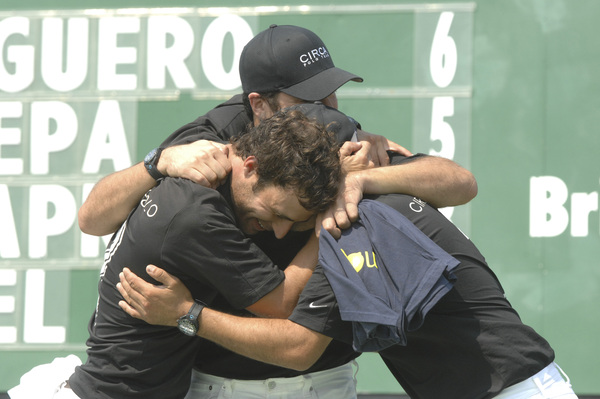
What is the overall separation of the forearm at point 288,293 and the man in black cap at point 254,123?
341mm

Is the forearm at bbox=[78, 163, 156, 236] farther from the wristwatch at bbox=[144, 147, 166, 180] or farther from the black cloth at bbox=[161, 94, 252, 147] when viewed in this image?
the black cloth at bbox=[161, 94, 252, 147]

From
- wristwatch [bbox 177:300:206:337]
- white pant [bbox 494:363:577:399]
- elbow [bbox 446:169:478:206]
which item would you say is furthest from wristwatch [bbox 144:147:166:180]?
white pant [bbox 494:363:577:399]

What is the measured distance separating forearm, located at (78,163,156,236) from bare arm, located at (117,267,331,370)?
22cm

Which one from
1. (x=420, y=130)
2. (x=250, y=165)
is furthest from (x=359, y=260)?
(x=420, y=130)

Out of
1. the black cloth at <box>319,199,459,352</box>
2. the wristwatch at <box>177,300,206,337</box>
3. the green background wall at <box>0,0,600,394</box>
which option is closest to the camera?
the black cloth at <box>319,199,459,352</box>

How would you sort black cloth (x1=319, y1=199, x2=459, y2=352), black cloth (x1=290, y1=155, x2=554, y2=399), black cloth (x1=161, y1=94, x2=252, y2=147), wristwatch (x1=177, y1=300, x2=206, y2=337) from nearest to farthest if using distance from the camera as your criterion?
1. black cloth (x1=319, y1=199, x2=459, y2=352)
2. black cloth (x1=290, y1=155, x2=554, y2=399)
3. wristwatch (x1=177, y1=300, x2=206, y2=337)
4. black cloth (x1=161, y1=94, x2=252, y2=147)

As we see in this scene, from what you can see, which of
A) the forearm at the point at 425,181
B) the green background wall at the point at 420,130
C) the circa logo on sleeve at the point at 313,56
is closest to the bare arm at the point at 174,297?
the forearm at the point at 425,181

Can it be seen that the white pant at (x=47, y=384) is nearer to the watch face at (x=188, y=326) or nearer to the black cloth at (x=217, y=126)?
the watch face at (x=188, y=326)

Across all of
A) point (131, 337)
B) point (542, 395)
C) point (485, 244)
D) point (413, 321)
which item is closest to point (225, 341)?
point (131, 337)

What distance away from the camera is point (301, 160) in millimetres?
2373

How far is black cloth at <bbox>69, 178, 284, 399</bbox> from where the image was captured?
7.80 ft

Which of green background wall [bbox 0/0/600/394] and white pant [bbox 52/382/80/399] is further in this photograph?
green background wall [bbox 0/0/600/394]

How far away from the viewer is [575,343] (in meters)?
4.53

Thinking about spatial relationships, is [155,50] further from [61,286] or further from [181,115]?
[61,286]
